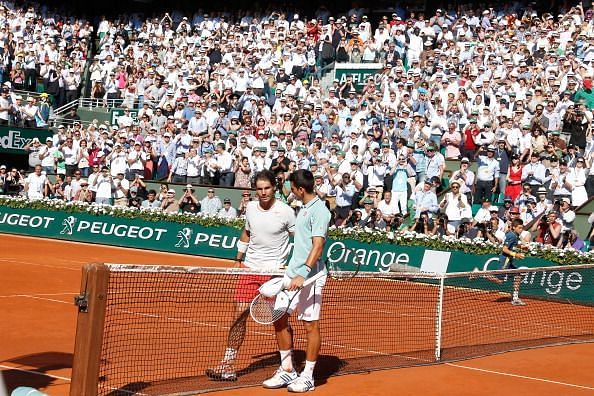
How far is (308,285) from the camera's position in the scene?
30.6 ft

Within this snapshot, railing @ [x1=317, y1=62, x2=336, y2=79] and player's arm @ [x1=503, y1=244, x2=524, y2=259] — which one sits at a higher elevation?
railing @ [x1=317, y1=62, x2=336, y2=79]

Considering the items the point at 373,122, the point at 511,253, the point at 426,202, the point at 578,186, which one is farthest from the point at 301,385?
the point at 373,122

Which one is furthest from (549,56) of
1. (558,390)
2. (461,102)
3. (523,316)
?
(558,390)

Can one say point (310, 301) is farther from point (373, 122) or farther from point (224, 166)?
point (224, 166)

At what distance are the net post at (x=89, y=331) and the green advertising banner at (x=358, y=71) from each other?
23842 millimetres

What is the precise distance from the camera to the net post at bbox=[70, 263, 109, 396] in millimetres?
7730

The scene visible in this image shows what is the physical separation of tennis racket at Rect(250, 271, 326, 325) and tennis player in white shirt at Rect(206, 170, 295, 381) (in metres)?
0.27

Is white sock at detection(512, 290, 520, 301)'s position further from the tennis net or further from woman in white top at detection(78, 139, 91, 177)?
woman in white top at detection(78, 139, 91, 177)

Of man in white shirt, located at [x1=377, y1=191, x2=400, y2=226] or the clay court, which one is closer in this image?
A: the clay court

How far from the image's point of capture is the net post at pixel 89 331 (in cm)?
773

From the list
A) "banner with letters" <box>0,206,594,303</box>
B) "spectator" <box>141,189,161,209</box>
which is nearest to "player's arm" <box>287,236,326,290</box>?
"banner with letters" <box>0,206,594,303</box>

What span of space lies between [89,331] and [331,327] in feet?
19.9

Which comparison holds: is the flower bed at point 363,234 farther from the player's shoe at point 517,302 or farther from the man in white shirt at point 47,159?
the player's shoe at point 517,302

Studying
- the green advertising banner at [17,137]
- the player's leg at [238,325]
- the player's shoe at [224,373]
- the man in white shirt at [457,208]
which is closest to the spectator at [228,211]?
the man in white shirt at [457,208]
